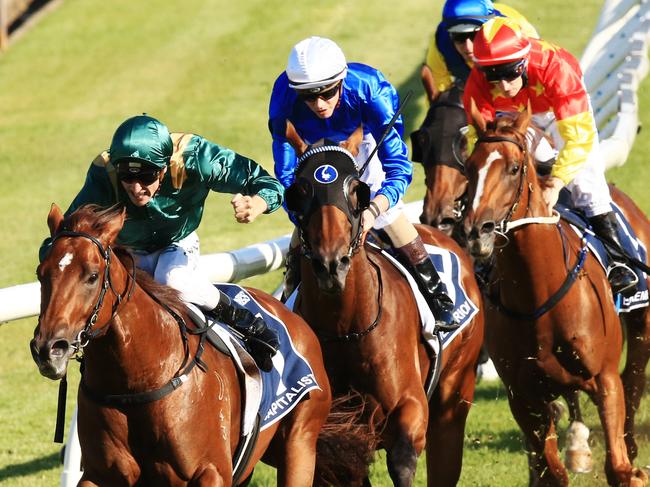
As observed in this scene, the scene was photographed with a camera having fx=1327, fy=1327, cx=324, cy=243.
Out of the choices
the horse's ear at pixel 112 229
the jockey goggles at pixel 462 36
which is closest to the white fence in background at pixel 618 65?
the jockey goggles at pixel 462 36

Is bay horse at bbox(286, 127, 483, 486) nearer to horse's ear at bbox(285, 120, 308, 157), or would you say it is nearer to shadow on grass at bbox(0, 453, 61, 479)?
horse's ear at bbox(285, 120, 308, 157)

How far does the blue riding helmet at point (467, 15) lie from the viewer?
25.5 ft

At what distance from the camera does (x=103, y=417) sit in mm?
4480

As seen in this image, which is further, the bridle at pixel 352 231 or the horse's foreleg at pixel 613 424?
the horse's foreleg at pixel 613 424

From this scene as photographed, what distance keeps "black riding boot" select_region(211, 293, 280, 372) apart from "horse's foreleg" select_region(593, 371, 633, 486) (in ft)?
5.88

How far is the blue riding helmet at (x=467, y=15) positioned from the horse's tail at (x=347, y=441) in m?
2.99

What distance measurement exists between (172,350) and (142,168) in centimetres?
65

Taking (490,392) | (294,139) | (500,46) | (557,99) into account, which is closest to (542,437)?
(557,99)

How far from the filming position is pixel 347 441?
547cm

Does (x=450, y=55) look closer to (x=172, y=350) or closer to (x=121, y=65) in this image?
(x=172, y=350)

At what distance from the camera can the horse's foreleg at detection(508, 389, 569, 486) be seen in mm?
6414

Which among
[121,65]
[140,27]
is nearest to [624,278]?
[121,65]

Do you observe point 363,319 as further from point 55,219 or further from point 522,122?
point 55,219

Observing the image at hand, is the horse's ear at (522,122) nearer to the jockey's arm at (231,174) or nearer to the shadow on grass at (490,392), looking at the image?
the jockey's arm at (231,174)
